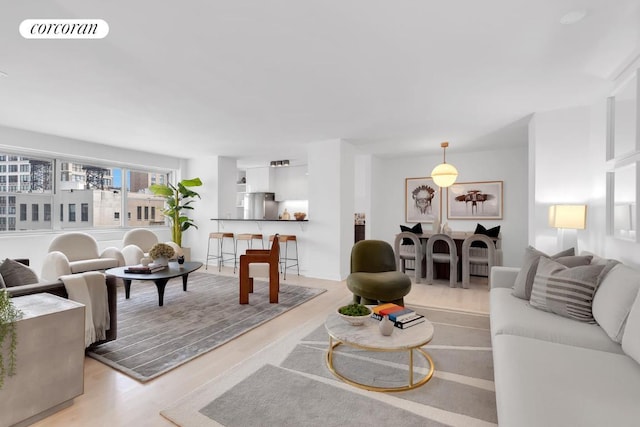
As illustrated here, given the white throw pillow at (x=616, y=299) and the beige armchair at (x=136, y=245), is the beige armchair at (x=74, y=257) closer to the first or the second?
the beige armchair at (x=136, y=245)

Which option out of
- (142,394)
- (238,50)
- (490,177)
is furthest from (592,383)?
(490,177)

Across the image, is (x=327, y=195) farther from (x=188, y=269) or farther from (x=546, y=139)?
(x=546, y=139)

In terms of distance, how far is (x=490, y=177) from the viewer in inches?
251

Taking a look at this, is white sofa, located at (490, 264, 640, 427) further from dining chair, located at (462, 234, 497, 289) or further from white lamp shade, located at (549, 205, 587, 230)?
dining chair, located at (462, 234, 497, 289)

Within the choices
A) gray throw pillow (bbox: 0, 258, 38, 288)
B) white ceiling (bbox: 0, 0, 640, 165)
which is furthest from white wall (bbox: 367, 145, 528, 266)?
gray throw pillow (bbox: 0, 258, 38, 288)

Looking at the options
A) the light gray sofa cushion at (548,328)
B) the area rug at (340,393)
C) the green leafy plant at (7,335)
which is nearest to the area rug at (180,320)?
the area rug at (340,393)

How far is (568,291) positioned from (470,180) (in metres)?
4.81

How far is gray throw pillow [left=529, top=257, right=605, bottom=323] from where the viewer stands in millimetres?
2105

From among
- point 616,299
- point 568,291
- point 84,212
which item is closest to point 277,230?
point 84,212

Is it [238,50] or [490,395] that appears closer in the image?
[490,395]

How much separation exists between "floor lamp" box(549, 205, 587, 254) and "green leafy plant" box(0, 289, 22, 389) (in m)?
4.65

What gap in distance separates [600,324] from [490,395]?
826mm

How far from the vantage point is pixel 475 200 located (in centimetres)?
652

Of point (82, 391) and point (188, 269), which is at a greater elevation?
point (188, 269)
